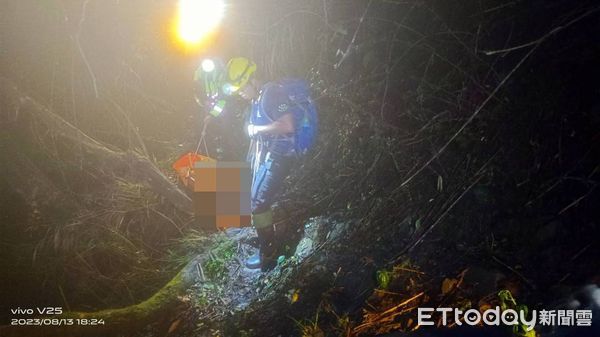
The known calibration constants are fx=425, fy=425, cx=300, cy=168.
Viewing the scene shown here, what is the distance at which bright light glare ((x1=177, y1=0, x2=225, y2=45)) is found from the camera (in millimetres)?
2922

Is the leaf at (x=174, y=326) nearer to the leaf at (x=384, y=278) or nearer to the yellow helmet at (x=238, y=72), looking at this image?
the leaf at (x=384, y=278)

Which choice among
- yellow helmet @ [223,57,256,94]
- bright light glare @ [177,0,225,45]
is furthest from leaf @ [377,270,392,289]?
bright light glare @ [177,0,225,45]

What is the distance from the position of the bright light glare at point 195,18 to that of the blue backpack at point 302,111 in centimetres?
66

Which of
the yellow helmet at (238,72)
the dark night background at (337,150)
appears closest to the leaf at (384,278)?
the dark night background at (337,150)

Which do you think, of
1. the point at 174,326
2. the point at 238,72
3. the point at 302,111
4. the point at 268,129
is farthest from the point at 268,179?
the point at 174,326

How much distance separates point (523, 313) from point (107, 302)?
2.69 metres

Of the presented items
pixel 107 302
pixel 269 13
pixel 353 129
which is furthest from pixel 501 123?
pixel 107 302

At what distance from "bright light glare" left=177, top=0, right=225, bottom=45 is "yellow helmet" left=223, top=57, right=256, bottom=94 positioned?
12.6 inches

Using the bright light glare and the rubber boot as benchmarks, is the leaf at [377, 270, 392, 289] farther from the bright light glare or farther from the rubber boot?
the bright light glare

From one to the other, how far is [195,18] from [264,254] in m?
1.70

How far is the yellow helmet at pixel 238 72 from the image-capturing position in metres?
2.83

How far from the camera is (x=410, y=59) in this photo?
288cm

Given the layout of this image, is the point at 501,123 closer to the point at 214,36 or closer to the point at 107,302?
the point at 214,36

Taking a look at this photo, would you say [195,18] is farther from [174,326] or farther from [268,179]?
[174,326]
